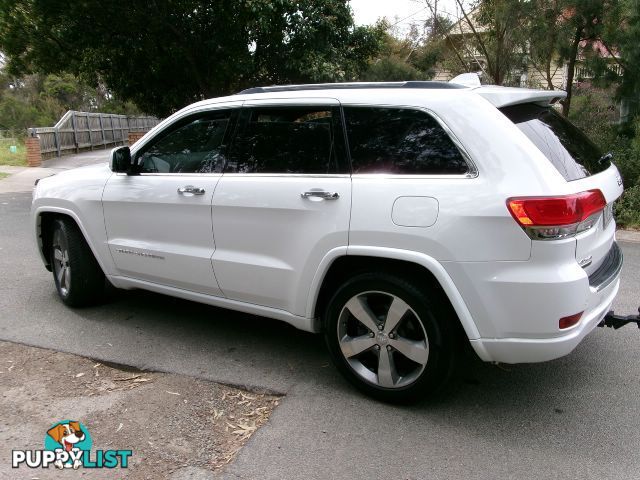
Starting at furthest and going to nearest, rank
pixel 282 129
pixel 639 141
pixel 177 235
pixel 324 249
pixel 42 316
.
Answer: pixel 639 141
pixel 42 316
pixel 177 235
pixel 282 129
pixel 324 249

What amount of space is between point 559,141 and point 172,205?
254cm

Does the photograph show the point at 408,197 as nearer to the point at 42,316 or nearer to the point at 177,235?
the point at 177,235

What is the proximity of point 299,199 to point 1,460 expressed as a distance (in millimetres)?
2086

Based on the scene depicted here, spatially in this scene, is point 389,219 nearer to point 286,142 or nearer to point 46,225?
point 286,142

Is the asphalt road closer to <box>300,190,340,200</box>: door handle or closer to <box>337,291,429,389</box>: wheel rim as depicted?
<box>337,291,429,389</box>: wheel rim

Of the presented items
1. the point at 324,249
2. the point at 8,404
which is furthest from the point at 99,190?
the point at 324,249

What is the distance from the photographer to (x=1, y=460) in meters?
2.82

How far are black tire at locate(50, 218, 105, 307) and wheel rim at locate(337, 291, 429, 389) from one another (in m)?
2.57

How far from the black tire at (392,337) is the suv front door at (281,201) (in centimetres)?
27

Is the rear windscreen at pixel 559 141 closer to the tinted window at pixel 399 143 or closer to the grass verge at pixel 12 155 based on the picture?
the tinted window at pixel 399 143

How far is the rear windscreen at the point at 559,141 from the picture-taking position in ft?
9.57

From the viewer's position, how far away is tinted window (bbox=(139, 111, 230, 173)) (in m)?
3.85

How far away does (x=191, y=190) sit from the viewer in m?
3.78

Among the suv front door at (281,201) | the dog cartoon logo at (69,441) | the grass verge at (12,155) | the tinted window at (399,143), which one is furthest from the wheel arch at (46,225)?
the grass verge at (12,155)
